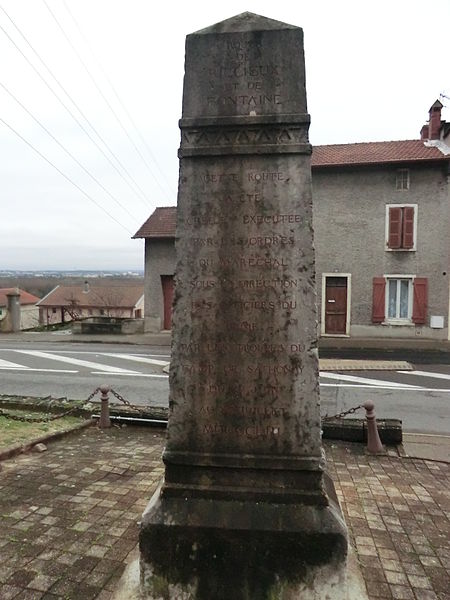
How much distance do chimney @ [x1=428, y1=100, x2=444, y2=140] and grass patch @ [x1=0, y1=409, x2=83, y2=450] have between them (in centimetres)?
2030

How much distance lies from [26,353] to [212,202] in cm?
1519

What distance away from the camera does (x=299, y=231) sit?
2.97m

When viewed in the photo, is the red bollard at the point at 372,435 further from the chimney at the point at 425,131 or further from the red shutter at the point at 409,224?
the chimney at the point at 425,131

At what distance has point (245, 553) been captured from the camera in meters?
2.77

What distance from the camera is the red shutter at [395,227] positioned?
19.8 meters

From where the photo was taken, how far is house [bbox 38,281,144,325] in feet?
198

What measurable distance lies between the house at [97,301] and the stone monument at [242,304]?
188 feet

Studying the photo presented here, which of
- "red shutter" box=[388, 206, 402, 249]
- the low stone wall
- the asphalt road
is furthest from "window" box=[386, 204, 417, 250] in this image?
the low stone wall

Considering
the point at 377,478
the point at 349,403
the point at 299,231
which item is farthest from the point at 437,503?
the point at 349,403

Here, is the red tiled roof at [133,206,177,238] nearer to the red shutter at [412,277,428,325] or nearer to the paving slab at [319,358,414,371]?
the paving slab at [319,358,414,371]

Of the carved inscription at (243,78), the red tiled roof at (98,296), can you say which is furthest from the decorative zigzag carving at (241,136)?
the red tiled roof at (98,296)

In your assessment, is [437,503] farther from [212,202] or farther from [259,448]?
[212,202]

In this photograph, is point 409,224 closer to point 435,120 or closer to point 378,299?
point 378,299

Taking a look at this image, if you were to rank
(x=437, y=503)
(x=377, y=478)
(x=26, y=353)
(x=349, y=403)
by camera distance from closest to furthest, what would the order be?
(x=437, y=503), (x=377, y=478), (x=349, y=403), (x=26, y=353)
